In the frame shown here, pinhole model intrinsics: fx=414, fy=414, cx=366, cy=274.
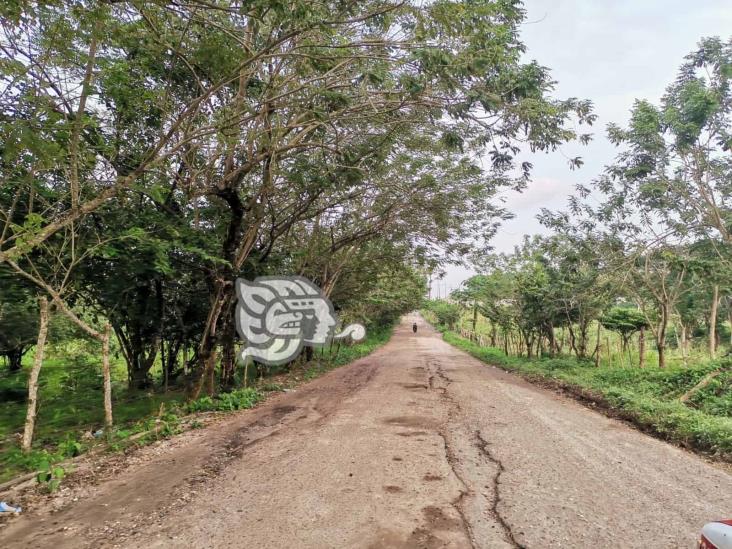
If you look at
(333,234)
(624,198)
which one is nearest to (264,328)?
(333,234)

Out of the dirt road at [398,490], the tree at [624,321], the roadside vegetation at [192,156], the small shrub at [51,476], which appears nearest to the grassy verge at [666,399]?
the dirt road at [398,490]

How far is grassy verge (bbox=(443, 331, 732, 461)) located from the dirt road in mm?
382

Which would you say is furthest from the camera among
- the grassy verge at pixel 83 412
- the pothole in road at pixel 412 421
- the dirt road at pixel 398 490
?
the pothole in road at pixel 412 421

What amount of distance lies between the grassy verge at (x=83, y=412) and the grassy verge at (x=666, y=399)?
6.94 m

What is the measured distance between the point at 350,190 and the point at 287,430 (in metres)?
6.76

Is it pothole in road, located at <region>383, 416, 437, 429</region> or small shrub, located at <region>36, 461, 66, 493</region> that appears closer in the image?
small shrub, located at <region>36, 461, 66, 493</region>

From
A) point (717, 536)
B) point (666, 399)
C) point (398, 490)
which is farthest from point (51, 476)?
point (666, 399)

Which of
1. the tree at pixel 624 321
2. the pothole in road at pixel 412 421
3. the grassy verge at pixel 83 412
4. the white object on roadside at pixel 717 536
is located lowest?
the grassy verge at pixel 83 412

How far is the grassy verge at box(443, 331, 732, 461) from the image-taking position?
5453mm

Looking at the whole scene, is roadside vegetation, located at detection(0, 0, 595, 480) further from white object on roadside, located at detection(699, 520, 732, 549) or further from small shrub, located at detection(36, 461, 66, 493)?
white object on roadside, located at detection(699, 520, 732, 549)

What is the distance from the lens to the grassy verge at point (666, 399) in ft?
17.9

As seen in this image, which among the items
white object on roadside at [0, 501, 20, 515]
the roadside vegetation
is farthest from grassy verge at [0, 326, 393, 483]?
white object on roadside at [0, 501, 20, 515]

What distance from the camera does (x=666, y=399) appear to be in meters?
7.93

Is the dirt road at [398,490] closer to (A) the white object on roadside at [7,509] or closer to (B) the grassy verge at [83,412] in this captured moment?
(A) the white object on roadside at [7,509]
